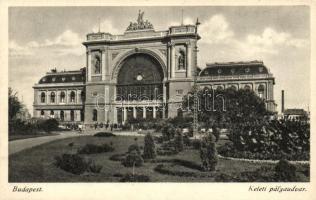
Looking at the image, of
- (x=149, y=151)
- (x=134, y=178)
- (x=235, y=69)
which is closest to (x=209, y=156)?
(x=134, y=178)

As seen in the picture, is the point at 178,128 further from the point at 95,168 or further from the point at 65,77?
the point at 65,77

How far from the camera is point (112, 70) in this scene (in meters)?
39.2

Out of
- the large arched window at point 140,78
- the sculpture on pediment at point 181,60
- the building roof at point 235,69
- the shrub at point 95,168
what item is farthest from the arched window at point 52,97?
the shrub at point 95,168

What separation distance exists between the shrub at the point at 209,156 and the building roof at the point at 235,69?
966 inches

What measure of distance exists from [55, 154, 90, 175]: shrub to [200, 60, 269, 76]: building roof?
1031 inches

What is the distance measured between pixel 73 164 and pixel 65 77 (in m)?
34.2

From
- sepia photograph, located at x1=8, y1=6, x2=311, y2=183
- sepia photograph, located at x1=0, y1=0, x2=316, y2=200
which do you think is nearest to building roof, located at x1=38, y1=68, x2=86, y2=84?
sepia photograph, located at x1=8, y1=6, x2=311, y2=183

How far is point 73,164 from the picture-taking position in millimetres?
13469

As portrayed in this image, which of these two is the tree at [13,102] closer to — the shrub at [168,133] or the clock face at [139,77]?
→ the shrub at [168,133]

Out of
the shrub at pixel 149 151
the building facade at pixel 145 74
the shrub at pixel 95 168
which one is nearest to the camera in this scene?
the shrub at pixel 95 168

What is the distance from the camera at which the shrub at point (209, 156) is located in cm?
1336

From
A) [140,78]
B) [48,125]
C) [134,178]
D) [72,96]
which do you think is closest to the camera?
[134,178]

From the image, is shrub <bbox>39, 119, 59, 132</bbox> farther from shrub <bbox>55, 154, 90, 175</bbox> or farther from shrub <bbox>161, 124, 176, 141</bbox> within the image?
shrub <bbox>55, 154, 90, 175</bbox>
